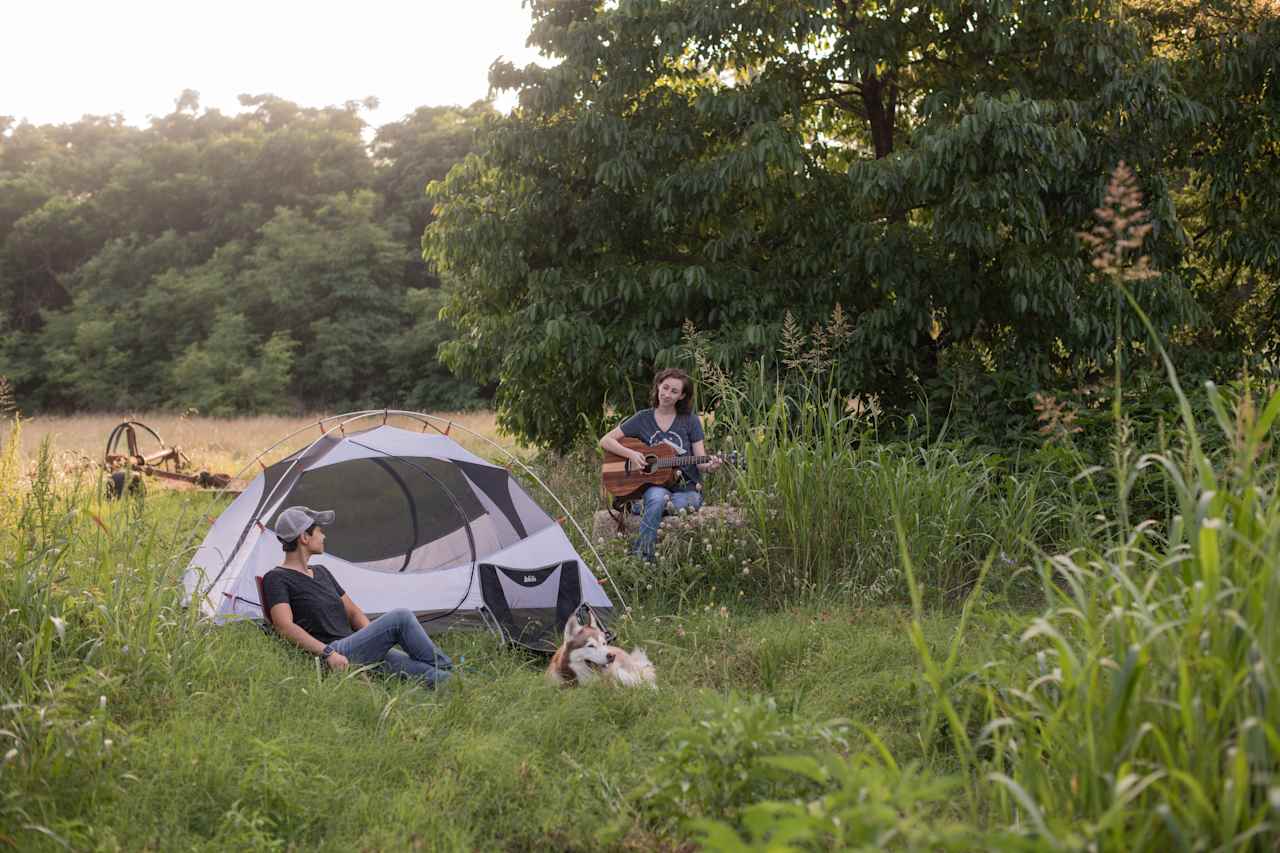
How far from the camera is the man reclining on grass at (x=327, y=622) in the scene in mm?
4469

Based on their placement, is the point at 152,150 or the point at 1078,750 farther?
the point at 152,150

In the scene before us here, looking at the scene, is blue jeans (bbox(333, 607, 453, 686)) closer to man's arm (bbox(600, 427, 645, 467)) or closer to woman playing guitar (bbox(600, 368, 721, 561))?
woman playing guitar (bbox(600, 368, 721, 561))

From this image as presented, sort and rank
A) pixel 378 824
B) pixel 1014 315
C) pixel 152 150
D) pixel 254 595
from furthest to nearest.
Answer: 1. pixel 152 150
2. pixel 1014 315
3. pixel 254 595
4. pixel 378 824

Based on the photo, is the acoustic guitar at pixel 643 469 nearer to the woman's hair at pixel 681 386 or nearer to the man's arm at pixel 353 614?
the woman's hair at pixel 681 386

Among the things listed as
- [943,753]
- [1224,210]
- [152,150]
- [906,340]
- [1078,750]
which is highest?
[152,150]

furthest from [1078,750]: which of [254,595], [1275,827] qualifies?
[254,595]

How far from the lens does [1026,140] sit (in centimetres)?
688

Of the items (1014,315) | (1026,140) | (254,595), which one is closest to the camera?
(254,595)

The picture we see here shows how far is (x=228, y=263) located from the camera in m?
26.9

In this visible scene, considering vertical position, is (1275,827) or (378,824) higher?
(1275,827)

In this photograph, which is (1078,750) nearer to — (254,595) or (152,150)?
(254,595)

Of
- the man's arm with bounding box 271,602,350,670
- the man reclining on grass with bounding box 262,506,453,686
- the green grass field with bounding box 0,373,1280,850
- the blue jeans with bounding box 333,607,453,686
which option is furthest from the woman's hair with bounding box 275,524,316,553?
the blue jeans with bounding box 333,607,453,686

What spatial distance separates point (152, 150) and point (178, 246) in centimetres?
359

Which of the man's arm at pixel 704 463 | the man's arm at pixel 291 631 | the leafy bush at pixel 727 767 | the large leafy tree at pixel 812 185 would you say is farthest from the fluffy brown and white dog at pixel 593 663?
the large leafy tree at pixel 812 185
